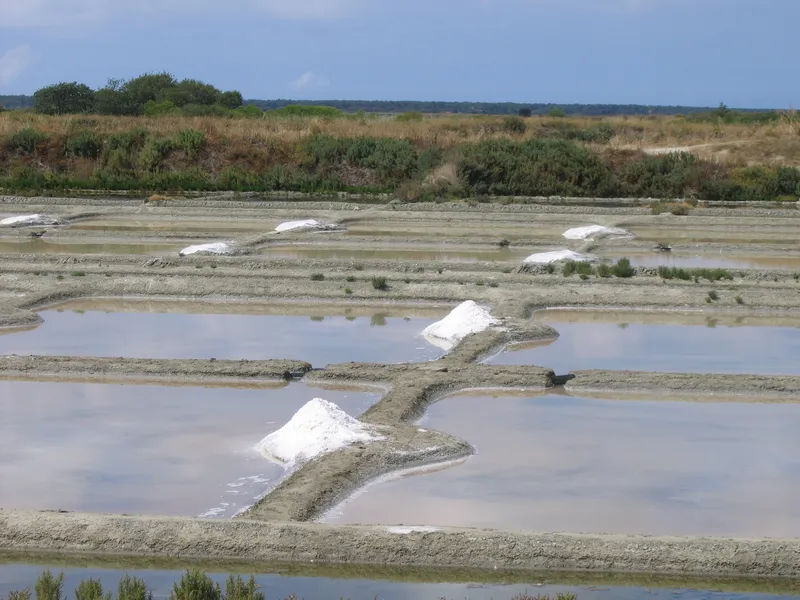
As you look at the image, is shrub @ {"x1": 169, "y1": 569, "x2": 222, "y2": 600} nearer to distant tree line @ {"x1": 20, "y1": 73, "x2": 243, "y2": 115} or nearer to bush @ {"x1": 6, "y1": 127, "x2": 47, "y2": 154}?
bush @ {"x1": 6, "y1": 127, "x2": 47, "y2": 154}

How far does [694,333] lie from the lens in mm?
9234

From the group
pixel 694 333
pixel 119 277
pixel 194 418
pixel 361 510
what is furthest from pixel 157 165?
pixel 361 510

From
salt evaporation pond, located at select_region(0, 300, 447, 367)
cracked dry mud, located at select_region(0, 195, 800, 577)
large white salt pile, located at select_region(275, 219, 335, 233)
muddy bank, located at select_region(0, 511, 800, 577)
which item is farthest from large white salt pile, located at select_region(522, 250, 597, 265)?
muddy bank, located at select_region(0, 511, 800, 577)

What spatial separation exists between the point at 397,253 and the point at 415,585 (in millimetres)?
9127

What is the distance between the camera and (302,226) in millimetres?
15195

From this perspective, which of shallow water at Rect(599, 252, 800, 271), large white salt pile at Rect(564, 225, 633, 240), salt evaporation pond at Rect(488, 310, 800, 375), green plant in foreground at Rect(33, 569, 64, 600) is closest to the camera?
green plant in foreground at Rect(33, 569, 64, 600)

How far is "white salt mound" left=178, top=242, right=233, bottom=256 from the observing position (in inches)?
497

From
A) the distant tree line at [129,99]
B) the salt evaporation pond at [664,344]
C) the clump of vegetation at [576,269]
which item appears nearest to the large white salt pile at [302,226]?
the clump of vegetation at [576,269]

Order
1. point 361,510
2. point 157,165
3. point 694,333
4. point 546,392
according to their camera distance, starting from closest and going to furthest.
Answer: point 361,510, point 546,392, point 694,333, point 157,165

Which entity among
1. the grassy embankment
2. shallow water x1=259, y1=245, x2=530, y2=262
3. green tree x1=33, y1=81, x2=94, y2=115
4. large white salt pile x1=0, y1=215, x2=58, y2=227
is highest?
green tree x1=33, y1=81, x2=94, y2=115

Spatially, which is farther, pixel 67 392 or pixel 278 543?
pixel 67 392

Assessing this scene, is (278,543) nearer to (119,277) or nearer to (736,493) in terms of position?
(736,493)

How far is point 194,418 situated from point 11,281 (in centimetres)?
491

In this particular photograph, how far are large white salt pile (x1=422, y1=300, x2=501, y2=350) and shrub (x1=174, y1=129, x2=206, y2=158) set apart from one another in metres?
15.5
